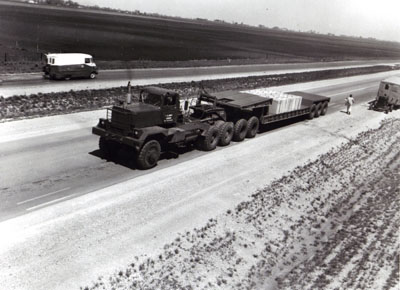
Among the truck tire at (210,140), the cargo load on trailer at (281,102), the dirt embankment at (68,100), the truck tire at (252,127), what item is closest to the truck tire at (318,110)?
the cargo load on trailer at (281,102)

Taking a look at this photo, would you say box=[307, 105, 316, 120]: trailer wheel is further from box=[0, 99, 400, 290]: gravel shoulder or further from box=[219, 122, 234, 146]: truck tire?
box=[219, 122, 234, 146]: truck tire

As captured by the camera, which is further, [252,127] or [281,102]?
[281,102]

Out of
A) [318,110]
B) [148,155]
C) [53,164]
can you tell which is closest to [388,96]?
[318,110]

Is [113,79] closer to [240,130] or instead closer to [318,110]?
[318,110]

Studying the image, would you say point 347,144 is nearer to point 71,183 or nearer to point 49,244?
point 71,183

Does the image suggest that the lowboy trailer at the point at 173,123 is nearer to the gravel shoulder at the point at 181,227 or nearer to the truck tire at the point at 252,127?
the truck tire at the point at 252,127

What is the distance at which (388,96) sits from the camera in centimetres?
3094

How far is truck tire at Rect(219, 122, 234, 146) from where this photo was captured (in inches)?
696

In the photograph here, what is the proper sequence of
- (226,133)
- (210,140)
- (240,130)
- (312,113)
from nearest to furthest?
1. (210,140)
2. (226,133)
3. (240,130)
4. (312,113)

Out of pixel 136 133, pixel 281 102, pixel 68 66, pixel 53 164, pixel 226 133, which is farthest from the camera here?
pixel 68 66

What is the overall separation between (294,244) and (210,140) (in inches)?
292

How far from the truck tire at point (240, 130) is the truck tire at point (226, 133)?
40 cm

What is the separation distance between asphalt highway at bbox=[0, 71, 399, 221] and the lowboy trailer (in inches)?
30.1

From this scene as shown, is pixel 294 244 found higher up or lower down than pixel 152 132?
lower down
